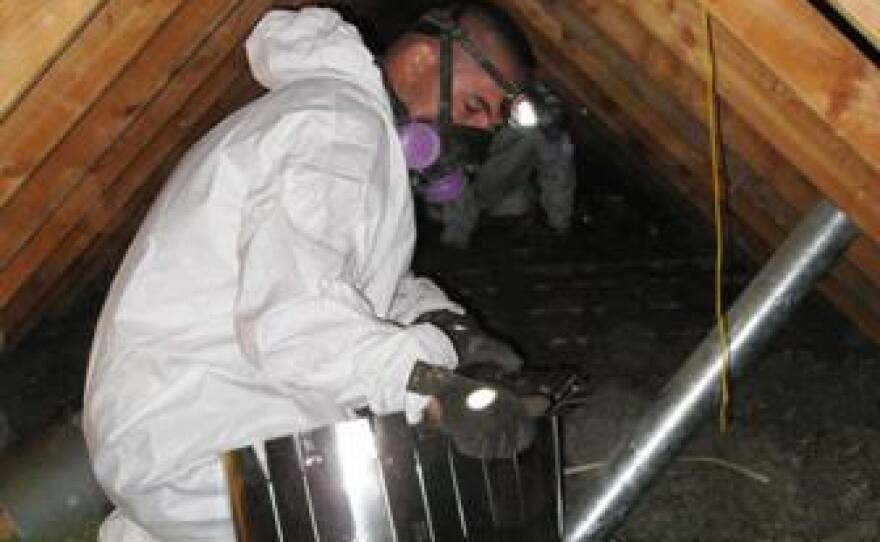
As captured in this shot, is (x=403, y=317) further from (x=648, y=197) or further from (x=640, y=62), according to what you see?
(x=648, y=197)

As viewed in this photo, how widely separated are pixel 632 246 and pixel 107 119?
3.04m

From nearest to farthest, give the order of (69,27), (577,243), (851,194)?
(69,27)
(851,194)
(577,243)

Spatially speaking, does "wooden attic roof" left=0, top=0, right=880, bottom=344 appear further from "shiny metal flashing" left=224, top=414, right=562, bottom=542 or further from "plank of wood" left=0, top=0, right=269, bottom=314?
"shiny metal flashing" left=224, top=414, right=562, bottom=542

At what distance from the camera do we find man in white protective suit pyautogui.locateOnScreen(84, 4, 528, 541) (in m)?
1.58

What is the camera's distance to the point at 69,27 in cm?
141

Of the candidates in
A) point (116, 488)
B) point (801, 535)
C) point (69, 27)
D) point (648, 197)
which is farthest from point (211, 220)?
point (648, 197)

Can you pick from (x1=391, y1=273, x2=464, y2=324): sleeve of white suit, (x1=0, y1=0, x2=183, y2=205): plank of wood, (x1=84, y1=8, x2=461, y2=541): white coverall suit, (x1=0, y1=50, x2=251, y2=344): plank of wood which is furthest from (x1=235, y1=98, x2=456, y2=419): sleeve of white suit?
(x1=0, y1=50, x2=251, y2=344): plank of wood

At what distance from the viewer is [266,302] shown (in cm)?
158

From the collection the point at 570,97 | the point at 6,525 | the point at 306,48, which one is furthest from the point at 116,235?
the point at 306,48

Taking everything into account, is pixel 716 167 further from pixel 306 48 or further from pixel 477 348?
pixel 306 48

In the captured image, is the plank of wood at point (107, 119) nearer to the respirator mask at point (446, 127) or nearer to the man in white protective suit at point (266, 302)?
the man in white protective suit at point (266, 302)

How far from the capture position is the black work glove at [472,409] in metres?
1.59

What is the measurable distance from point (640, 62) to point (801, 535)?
167 centimetres

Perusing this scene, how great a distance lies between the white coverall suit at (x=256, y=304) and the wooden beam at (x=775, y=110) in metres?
0.70
